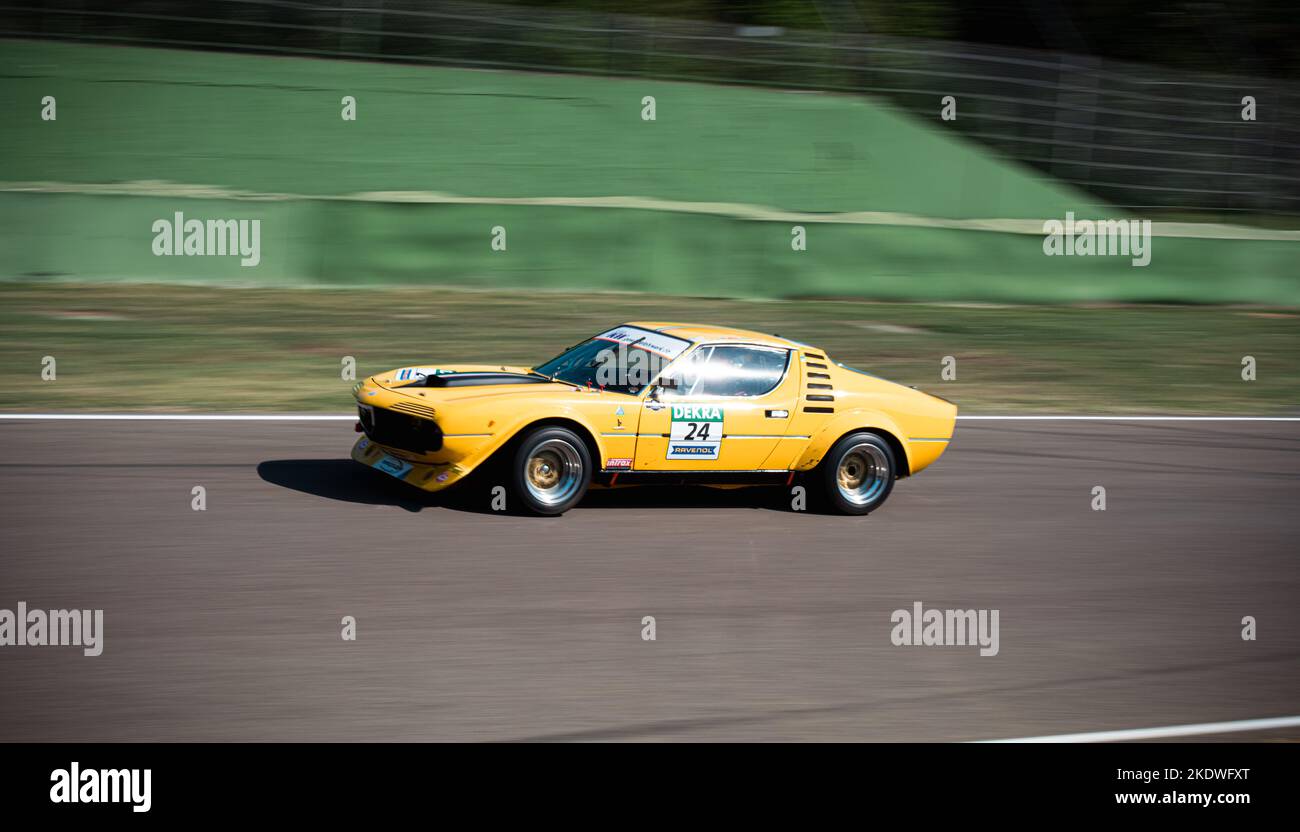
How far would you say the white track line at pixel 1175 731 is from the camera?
5.39 metres

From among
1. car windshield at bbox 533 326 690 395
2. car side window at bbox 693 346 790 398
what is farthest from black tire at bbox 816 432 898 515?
car windshield at bbox 533 326 690 395

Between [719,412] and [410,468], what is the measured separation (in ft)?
6.52

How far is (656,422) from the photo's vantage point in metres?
8.11

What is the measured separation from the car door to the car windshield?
14 centimetres

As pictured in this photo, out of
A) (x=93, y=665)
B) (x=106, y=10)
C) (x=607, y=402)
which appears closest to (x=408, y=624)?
(x=93, y=665)

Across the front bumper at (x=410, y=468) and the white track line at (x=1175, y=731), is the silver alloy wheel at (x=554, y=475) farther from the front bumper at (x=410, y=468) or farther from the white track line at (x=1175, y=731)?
the white track line at (x=1175, y=731)

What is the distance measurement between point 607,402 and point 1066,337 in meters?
10.0

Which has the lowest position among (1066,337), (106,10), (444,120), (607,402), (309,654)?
(309,654)

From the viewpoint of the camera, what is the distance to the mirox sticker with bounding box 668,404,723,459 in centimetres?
818

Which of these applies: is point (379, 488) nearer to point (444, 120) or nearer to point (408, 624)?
point (408, 624)

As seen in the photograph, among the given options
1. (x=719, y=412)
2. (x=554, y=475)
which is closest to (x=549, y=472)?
(x=554, y=475)

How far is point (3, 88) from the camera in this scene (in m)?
17.3

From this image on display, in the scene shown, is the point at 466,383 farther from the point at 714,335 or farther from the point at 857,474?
the point at 857,474

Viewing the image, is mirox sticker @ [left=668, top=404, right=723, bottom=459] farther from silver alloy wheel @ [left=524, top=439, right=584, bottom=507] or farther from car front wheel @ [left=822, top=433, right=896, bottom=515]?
car front wheel @ [left=822, top=433, right=896, bottom=515]
